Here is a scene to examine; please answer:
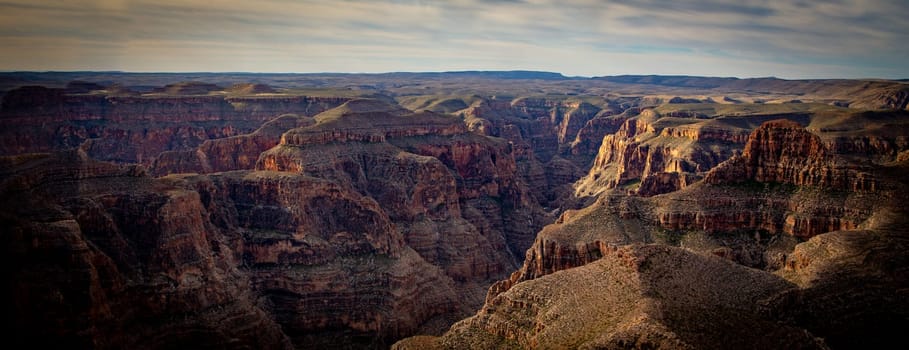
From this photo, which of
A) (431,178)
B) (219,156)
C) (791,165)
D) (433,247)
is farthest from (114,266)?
(791,165)

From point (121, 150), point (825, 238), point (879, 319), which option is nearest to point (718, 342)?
point (879, 319)

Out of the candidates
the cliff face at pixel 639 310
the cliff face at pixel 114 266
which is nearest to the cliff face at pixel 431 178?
the cliff face at pixel 114 266

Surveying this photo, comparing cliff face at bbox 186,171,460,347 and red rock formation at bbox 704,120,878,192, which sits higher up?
red rock formation at bbox 704,120,878,192

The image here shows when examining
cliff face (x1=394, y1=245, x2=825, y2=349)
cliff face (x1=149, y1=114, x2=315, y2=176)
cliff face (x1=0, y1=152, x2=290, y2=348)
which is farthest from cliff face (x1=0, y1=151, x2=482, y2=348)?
cliff face (x1=149, y1=114, x2=315, y2=176)

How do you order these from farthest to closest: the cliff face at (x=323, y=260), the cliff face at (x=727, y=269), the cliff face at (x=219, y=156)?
the cliff face at (x=219, y=156) < the cliff face at (x=323, y=260) < the cliff face at (x=727, y=269)

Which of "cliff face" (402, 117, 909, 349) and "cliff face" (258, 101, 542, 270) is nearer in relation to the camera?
"cliff face" (402, 117, 909, 349)

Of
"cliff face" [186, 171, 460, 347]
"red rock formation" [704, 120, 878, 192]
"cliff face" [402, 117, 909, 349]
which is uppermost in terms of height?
"red rock formation" [704, 120, 878, 192]

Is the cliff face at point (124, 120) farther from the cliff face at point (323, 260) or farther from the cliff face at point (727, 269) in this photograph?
the cliff face at point (727, 269)

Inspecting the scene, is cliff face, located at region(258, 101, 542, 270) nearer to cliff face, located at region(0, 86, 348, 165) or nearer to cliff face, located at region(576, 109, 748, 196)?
cliff face, located at region(576, 109, 748, 196)

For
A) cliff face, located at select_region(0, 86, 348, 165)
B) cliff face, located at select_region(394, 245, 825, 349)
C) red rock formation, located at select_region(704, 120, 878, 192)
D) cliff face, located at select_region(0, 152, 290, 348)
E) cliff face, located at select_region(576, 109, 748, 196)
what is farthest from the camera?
cliff face, located at select_region(0, 86, 348, 165)
